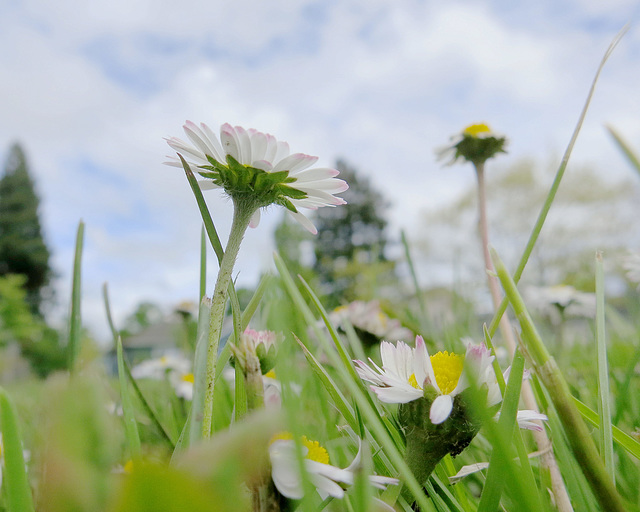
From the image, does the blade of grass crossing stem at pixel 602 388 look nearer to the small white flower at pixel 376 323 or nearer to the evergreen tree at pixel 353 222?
the small white flower at pixel 376 323

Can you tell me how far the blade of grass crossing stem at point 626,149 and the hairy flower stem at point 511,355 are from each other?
9cm

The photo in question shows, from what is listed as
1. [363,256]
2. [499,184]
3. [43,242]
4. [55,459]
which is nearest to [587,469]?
[55,459]

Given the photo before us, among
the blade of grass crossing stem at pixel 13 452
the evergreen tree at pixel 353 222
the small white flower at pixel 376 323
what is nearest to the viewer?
the blade of grass crossing stem at pixel 13 452

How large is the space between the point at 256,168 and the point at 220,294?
79 mm

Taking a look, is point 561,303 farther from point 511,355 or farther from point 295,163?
point 295,163

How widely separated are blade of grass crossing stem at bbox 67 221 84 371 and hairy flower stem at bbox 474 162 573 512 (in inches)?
8.5

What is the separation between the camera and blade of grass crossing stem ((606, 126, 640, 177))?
0.18m

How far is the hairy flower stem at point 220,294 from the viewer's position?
0.21 m

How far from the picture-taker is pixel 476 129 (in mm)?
553

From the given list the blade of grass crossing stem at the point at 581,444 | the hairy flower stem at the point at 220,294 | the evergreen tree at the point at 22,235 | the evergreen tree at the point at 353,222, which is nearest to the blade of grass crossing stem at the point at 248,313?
the hairy flower stem at the point at 220,294

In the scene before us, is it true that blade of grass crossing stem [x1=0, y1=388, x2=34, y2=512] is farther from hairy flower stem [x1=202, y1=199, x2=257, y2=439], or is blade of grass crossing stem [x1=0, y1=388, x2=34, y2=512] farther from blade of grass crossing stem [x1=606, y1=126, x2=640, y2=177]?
blade of grass crossing stem [x1=606, y1=126, x2=640, y2=177]

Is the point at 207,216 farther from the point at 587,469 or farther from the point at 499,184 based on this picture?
the point at 499,184

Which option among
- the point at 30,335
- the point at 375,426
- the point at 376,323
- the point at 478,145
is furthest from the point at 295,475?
the point at 30,335

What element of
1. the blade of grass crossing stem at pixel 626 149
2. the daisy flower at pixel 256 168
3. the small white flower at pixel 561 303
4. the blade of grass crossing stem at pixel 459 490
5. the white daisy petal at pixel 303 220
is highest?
the daisy flower at pixel 256 168
